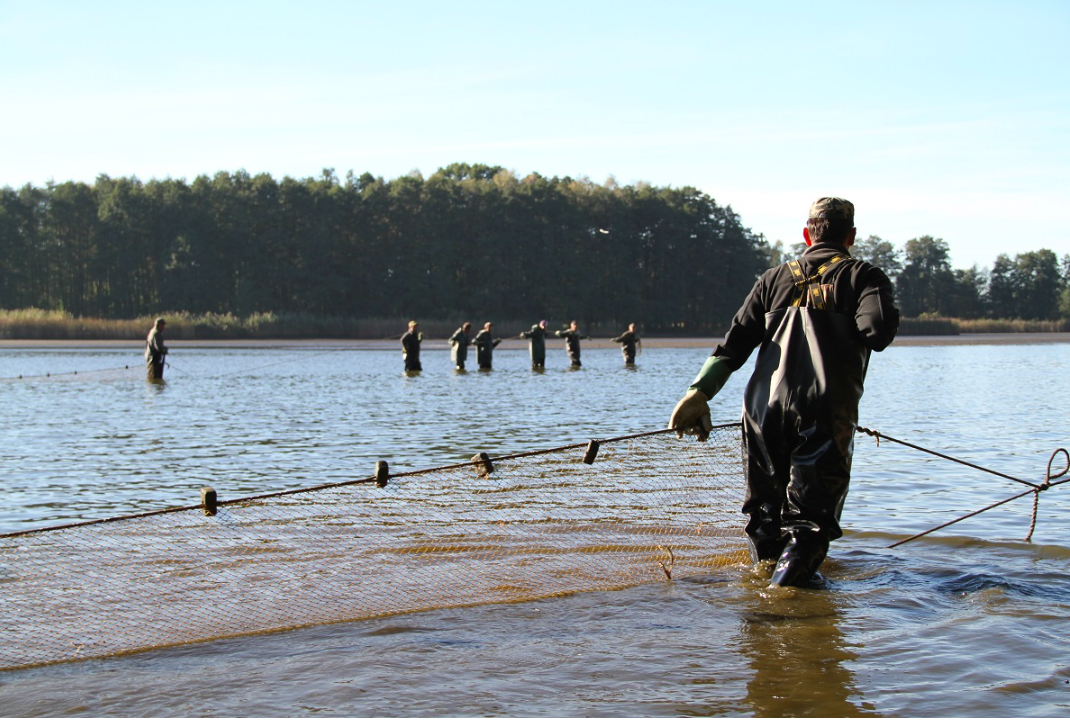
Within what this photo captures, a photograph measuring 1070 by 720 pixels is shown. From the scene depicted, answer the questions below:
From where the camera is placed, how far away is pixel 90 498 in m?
10.5

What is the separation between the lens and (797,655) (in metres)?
5.33

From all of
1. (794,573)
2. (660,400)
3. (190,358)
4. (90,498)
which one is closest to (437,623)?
(794,573)

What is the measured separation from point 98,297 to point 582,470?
327ft

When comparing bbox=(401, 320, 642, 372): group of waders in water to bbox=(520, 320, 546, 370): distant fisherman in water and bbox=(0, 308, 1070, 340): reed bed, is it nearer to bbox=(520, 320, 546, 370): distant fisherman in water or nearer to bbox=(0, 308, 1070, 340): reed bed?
bbox=(520, 320, 546, 370): distant fisherman in water

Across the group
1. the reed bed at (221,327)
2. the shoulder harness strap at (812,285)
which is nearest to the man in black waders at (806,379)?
the shoulder harness strap at (812,285)

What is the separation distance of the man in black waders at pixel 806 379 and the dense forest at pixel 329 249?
90580 mm

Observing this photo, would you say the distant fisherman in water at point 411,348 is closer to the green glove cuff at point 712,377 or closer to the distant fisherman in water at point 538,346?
the distant fisherman in water at point 538,346

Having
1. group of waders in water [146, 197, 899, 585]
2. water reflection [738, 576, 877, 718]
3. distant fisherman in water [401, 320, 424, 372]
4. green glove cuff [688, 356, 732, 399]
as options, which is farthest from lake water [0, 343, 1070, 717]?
distant fisherman in water [401, 320, 424, 372]

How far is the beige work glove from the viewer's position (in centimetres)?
614

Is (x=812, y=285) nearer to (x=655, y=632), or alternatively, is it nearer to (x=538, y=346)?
(x=655, y=632)

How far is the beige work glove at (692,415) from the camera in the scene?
614 cm

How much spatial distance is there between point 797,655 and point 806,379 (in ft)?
4.65

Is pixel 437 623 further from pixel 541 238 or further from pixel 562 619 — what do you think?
pixel 541 238

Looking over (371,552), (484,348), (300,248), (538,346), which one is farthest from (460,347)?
(300,248)
